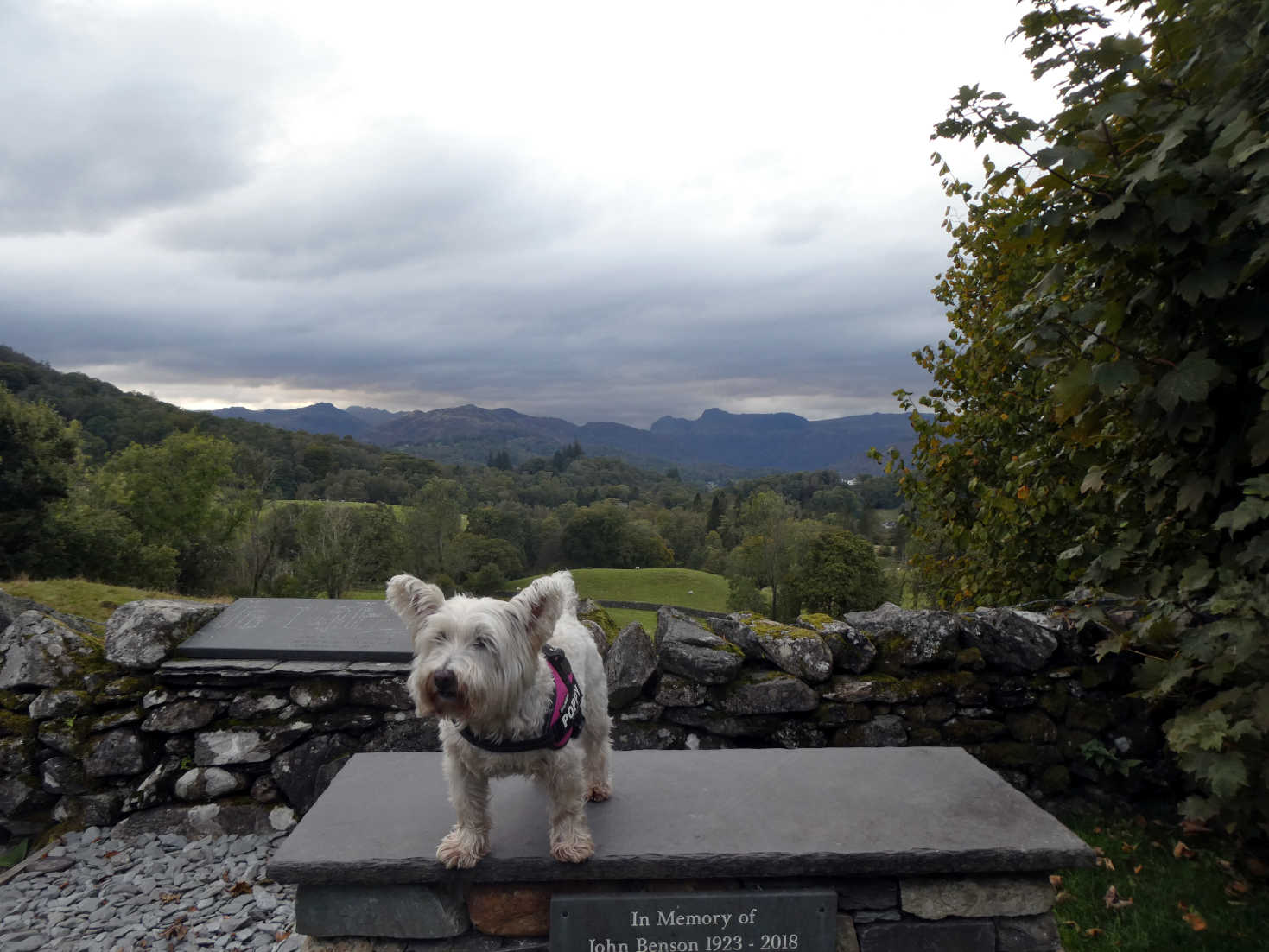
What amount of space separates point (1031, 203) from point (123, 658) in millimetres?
7095

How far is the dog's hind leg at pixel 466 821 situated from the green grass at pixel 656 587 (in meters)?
35.9

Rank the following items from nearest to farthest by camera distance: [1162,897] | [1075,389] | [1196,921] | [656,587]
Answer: [1075,389] → [1196,921] → [1162,897] → [656,587]

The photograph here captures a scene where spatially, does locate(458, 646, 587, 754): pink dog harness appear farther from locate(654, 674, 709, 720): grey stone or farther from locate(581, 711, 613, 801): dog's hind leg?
locate(654, 674, 709, 720): grey stone

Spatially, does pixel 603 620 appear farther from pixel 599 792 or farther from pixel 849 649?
pixel 599 792

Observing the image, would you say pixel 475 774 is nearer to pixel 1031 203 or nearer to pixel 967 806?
pixel 967 806

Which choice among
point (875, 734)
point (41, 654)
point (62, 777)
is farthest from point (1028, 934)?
point (41, 654)

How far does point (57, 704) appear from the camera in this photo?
546 cm

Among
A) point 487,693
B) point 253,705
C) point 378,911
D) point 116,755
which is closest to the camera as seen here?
point 487,693

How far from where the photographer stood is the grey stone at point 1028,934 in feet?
11.5

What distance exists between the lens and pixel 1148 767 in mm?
5340

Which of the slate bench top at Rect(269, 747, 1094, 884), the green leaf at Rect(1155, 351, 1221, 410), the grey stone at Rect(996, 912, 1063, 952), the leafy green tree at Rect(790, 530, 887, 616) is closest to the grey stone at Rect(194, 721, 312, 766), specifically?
the slate bench top at Rect(269, 747, 1094, 884)

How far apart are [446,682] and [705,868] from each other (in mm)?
1583

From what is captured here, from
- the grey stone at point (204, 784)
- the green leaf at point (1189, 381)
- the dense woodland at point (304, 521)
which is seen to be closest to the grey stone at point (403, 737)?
the grey stone at point (204, 784)

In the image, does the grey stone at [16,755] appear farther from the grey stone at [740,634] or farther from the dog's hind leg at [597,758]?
the grey stone at [740,634]
